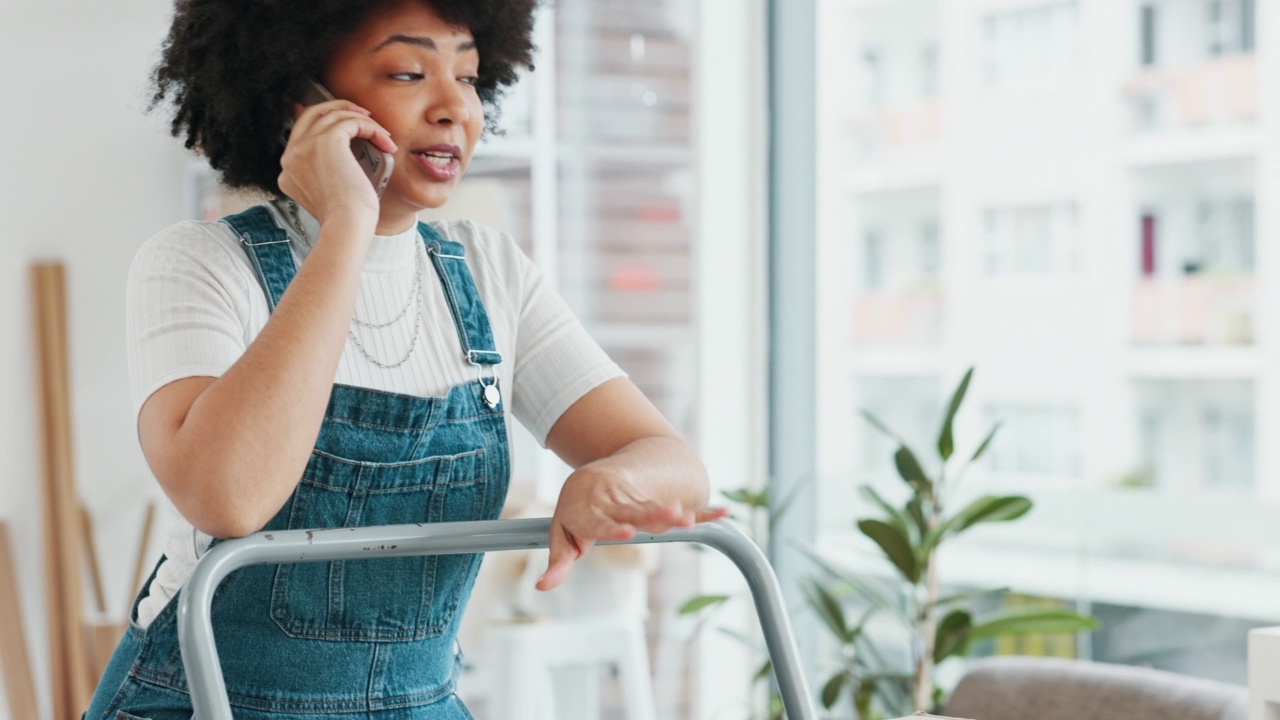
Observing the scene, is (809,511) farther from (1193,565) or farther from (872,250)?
(1193,565)

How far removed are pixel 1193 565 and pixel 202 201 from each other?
225 centimetres

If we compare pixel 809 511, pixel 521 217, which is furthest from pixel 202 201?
pixel 809 511

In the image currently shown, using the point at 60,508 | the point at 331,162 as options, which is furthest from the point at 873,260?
the point at 331,162

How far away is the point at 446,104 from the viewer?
44.8 inches

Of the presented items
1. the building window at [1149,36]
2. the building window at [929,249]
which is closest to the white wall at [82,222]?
the building window at [929,249]

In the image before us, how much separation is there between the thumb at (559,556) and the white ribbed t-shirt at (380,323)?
0.22 m

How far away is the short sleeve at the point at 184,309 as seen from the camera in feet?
3.27

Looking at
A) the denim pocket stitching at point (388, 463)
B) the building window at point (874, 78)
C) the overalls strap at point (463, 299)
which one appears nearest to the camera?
the denim pocket stitching at point (388, 463)

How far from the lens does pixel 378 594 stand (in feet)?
3.63

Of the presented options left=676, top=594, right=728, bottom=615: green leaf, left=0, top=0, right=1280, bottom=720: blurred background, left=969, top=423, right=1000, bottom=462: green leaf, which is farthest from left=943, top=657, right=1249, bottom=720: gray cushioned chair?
left=676, top=594, right=728, bottom=615: green leaf

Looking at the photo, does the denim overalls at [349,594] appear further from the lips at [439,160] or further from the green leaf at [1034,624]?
the green leaf at [1034,624]

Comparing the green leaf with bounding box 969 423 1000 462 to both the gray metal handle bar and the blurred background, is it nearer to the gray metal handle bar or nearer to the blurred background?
the blurred background

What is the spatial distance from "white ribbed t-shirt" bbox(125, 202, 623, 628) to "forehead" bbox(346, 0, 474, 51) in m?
0.17

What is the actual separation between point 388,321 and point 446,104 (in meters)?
0.20
